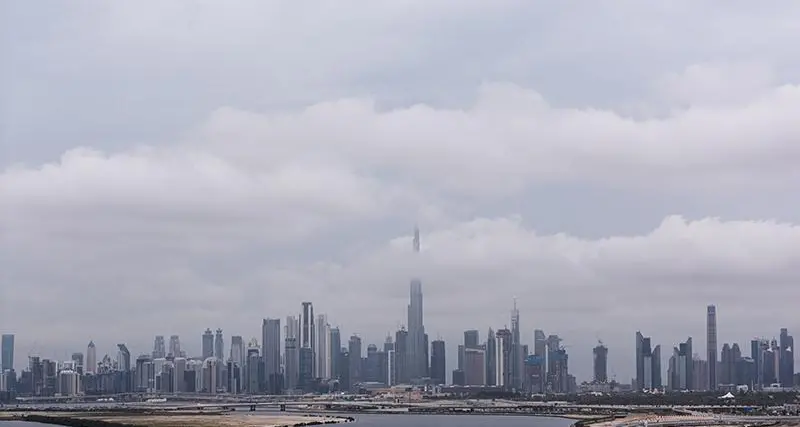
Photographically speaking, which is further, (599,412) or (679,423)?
(599,412)

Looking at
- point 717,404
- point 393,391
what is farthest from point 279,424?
point 393,391

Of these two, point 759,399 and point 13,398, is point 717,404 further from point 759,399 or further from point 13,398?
point 13,398

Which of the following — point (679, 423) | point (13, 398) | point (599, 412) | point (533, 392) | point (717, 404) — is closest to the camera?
point (679, 423)

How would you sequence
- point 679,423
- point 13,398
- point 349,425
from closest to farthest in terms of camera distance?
point 679,423 → point 349,425 → point 13,398

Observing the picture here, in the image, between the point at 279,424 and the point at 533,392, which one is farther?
the point at 533,392

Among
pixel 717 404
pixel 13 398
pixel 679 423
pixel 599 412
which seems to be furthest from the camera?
pixel 13 398

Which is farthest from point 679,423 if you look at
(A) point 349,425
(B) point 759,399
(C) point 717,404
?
(B) point 759,399

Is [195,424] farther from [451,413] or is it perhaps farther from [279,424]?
[451,413]

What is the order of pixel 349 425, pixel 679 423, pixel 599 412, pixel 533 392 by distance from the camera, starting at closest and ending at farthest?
1. pixel 679 423
2. pixel 349 425
3. pixel 599 412
4. pixel 533 392

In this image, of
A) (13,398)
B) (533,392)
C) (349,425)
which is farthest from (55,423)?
(533,392)
